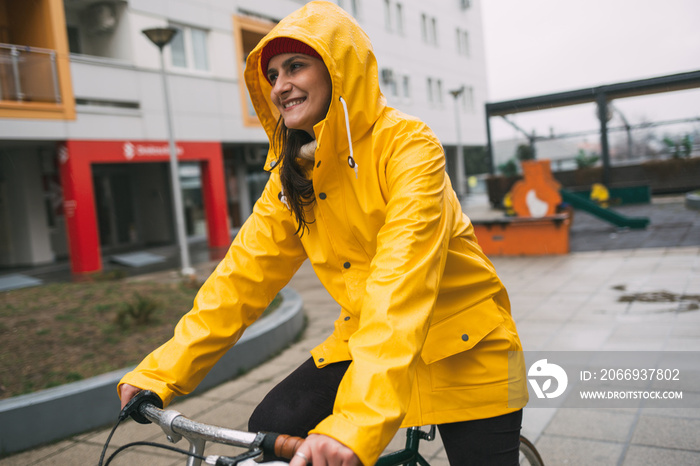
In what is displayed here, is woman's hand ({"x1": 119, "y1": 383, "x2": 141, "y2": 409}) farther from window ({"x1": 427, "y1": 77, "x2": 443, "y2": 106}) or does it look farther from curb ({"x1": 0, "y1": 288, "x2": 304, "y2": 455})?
window ({"x1": 427, "y1": 77, "x2": 443, "y2": 106})

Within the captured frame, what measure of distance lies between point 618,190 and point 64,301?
65.2 feet

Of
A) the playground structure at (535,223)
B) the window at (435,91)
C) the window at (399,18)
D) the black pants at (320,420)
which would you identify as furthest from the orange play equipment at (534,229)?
the window at (435,91)

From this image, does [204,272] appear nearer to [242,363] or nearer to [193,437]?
[242,363]

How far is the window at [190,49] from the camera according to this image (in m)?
18.7

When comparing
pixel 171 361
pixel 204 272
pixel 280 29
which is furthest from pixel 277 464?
pixel 204 272

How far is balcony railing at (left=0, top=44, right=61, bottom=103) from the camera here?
13594 mm

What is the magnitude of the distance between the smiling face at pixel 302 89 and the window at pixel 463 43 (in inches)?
1508

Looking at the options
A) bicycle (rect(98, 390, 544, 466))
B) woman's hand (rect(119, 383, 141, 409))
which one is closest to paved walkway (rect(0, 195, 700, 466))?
bicycle (rect(98, 390, 544, 466))

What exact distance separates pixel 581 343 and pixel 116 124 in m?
14.7

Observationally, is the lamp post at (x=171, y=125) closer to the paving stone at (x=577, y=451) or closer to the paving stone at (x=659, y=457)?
the paving stone at (x=577, y=451)

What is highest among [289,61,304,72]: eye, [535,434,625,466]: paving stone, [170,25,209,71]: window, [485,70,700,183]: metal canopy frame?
[170,25,209,71]: window

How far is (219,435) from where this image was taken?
1402mm

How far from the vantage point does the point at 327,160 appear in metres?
1.81

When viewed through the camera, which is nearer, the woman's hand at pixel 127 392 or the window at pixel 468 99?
the woman's hand at pixel 127 392
